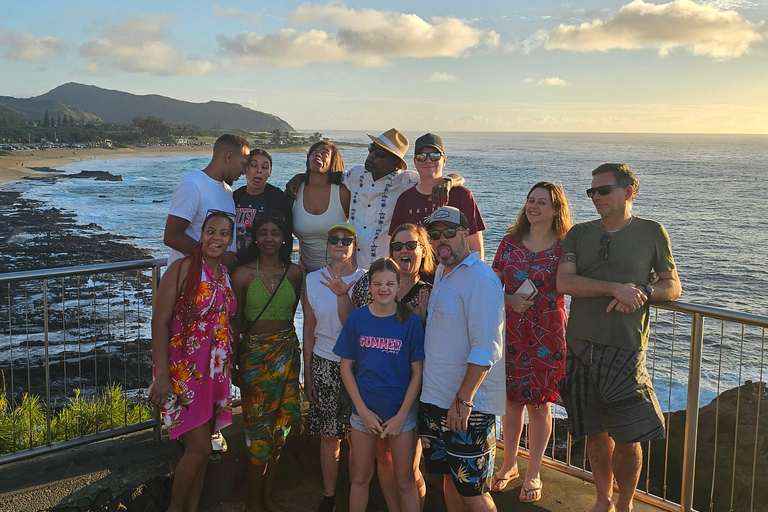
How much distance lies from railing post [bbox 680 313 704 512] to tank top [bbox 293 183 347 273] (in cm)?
259

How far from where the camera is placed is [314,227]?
15.1ft

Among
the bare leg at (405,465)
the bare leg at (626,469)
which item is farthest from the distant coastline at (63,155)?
the bare leg at (626,469)

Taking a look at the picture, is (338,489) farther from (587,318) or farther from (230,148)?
(230,148)

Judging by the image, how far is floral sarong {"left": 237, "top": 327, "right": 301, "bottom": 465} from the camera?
4.03m

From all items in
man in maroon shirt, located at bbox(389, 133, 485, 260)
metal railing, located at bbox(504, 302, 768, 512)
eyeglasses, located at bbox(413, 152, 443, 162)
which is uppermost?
eyeglasses, located at bbox(413, 152, 443, 162)

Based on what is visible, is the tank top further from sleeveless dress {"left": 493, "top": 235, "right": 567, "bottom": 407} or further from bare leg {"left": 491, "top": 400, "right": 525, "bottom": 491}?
bare leg {"left": 491, "top": 400, "right": 525, "bottom": 491}

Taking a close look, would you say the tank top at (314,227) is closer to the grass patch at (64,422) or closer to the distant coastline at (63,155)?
the grass patch at (64,422)

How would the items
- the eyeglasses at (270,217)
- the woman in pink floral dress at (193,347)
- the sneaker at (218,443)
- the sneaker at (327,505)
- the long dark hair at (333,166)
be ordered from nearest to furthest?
the woman in pink floral dress at (193,347)
the sneaker at (327,505)
the eyeglasses at (270,217)
the sneaker at (218,443)
the long dark hair at (333,166)

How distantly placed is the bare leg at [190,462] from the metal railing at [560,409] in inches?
29.3

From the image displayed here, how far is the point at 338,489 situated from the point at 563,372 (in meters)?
1.93

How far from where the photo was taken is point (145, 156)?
119 meters

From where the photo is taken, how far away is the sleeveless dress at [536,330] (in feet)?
12.9

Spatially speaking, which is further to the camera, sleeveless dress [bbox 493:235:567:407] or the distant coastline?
the distant coastline

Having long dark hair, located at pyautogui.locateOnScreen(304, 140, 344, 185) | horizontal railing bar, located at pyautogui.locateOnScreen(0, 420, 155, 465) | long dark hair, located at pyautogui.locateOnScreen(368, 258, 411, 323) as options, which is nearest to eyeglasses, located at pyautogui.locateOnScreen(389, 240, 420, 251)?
long dark hair, located at pyautogui.locateOnScreen(368, 258, 411, 323)
